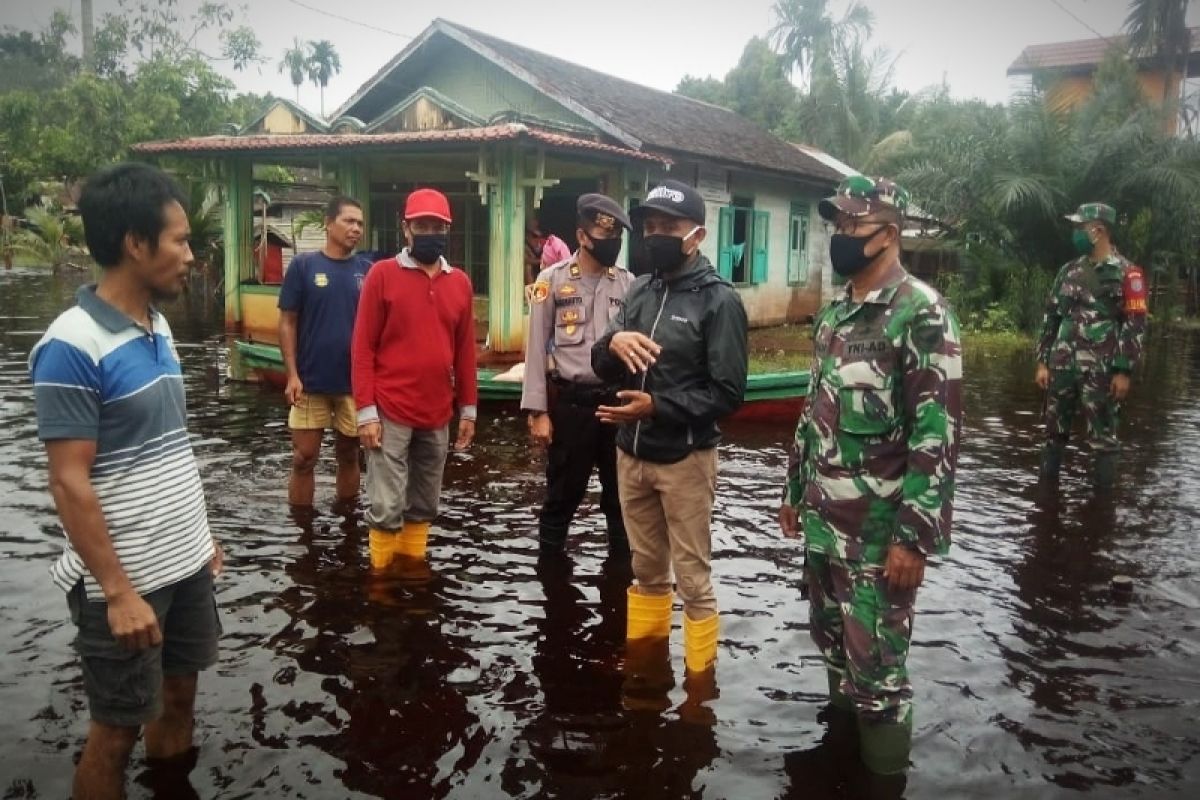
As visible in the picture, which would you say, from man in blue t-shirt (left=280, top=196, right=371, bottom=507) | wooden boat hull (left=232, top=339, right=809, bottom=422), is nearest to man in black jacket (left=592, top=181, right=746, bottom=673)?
man in blue t-shirt (left=280, top=196, right=371, bottom=507)

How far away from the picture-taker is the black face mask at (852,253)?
125 inches

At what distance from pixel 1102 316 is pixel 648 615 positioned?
4960mm

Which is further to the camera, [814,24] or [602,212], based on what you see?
[814,24]

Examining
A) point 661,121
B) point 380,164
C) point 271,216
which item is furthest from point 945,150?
point 271,216

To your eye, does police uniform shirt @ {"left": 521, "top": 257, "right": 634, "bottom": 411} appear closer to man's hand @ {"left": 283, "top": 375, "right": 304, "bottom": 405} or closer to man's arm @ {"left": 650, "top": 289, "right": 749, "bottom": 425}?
man's arm @ {"left": 650, "top": 289, "right": 749, "bottom": 425}

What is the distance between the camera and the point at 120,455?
258 cm

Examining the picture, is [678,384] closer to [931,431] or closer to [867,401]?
[867,401]

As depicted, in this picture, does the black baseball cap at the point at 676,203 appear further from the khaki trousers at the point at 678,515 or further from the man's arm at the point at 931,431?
the man's arm at the point at 931,431

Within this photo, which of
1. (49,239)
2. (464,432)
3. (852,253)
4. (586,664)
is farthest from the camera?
(49,239)

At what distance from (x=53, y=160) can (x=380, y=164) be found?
2019cm

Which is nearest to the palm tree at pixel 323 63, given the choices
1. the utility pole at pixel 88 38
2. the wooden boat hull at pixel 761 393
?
the utility pole at pixel 88 38

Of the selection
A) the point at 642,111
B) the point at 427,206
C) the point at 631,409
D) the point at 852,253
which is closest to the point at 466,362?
the point at 427,206

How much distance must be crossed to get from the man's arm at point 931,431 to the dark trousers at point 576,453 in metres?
2.10

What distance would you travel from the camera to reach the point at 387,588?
16.5 feet
